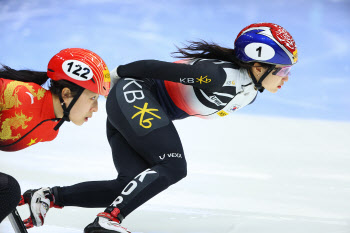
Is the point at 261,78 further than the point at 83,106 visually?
Yes

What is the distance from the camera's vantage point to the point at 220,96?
2762 mm

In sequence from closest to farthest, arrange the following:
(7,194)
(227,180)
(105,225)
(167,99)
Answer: (7,194)
(105,225)
(167,99)
(227,180)

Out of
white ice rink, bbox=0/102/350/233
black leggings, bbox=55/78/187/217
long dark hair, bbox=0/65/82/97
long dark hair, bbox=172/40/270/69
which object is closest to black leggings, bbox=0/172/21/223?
black leggings, bbox=55/78/187/217

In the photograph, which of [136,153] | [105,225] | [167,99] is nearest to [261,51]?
[167,99]

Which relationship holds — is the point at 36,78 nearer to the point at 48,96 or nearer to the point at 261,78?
the point at 48,96

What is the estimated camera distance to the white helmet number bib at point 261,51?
9.03ft

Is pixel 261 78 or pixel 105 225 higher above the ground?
pixel 261 78

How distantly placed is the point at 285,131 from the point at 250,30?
192 inches

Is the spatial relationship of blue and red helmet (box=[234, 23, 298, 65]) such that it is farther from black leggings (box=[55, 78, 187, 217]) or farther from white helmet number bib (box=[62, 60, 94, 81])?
white helmet number bib (box=[62, 60, 94, 81])

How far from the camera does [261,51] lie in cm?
276

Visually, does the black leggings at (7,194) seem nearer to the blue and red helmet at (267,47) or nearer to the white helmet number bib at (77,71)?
the white helmet number bib at (77,71)

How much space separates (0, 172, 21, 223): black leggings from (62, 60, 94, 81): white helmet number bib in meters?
0.60

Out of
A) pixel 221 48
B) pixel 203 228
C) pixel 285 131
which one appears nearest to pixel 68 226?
pixel 203 228

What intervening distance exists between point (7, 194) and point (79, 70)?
2.26ft
